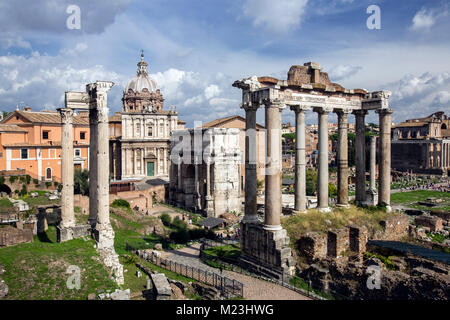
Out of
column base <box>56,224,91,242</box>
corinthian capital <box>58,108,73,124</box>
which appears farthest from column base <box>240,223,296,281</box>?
corinthian capital <box>58,108,73,124</box>

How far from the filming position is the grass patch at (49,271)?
11477 millimetres

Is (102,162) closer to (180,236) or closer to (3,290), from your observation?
(3,290)

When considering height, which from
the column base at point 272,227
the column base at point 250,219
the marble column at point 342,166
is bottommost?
the column base at point 272,227

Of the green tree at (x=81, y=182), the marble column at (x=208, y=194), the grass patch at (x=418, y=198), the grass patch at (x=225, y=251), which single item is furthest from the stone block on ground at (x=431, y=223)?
the green tree at (x=81, y=182)

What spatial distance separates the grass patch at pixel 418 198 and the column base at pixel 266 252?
32.2 m

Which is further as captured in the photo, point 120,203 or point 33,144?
point 33,144

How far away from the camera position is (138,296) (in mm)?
13773

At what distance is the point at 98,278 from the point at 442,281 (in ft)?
35.8

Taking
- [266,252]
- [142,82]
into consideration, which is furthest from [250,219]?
[142,82]

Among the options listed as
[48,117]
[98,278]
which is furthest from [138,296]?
[48,117]

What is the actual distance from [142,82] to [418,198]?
44968mm

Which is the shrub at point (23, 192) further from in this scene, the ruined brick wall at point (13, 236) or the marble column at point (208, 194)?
the ruined brick wall at point (13, 236)

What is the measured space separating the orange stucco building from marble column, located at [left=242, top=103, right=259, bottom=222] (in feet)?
91.0

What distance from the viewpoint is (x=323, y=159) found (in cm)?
1934
